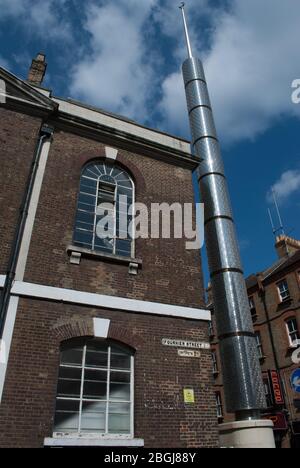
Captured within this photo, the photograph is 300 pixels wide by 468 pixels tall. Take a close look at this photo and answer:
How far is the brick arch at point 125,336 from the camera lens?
24.4 feet

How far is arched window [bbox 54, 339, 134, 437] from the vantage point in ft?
22.0

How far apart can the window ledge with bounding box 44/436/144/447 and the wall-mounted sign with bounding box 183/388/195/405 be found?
1230mm

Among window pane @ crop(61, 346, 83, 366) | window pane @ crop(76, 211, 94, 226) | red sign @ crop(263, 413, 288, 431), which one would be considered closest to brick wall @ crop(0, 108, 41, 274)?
window pane @ crop(76, 211, 94, 226)

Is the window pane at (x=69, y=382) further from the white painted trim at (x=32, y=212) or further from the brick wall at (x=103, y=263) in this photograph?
the white painted trim at (x=32, y=212)

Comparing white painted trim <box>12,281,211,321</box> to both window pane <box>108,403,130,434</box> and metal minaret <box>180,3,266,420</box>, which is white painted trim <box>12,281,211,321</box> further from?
window pane <box>108,403,130,434</box>

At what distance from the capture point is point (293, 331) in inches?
897

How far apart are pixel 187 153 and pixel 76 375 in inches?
273

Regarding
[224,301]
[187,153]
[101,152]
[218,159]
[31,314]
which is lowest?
[31,314]

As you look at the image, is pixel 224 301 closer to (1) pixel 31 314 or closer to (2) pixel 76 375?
(2) pixel 76 375

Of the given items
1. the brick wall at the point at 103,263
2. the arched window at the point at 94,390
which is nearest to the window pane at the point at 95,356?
the arched window at the point at 94,390

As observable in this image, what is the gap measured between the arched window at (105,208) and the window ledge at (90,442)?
3781mm

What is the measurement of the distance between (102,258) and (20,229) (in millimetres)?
1821
